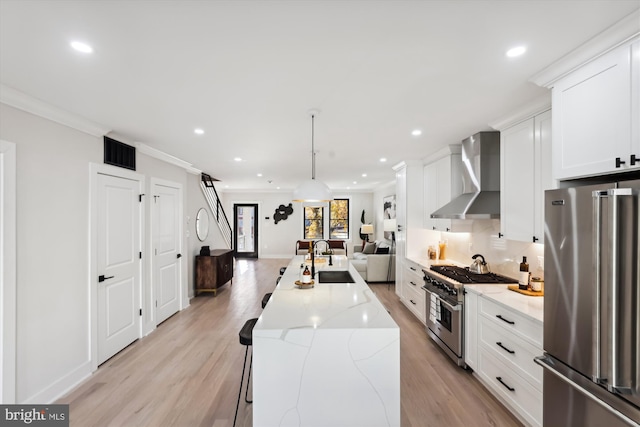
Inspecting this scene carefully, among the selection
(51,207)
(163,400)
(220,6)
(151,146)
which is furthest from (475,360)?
(151,146)

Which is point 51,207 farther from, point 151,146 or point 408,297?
point 408,297

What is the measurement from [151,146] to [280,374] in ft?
11.2

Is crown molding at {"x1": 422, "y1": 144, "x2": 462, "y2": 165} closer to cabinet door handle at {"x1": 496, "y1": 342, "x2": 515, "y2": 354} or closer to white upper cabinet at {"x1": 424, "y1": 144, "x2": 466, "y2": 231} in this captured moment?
white upper cabinet at {"x1": 424, "y1": 144, "x2": 466, "y2": 231}

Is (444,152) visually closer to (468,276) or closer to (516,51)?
(468,276)

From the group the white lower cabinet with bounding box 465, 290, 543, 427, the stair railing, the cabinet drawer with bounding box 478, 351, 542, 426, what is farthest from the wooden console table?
the cabinet drawer with bounding box 478, 351, 542, 426

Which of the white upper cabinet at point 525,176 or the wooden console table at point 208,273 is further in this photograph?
the wooden console table at point 208,273

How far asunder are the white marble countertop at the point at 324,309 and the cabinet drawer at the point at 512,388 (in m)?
1.17

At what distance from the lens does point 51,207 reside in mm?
2348

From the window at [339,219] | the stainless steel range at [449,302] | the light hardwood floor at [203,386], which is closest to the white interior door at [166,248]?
the light hardwood floor at [203,386]

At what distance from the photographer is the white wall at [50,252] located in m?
2.10

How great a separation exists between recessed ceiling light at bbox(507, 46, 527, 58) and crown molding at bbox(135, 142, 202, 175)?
3.95 meters

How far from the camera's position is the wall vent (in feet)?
9.84

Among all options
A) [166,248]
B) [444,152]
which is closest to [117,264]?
[166,248]

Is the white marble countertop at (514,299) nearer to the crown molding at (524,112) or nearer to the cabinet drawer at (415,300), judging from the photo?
the cabinet drawer at (415,300)
